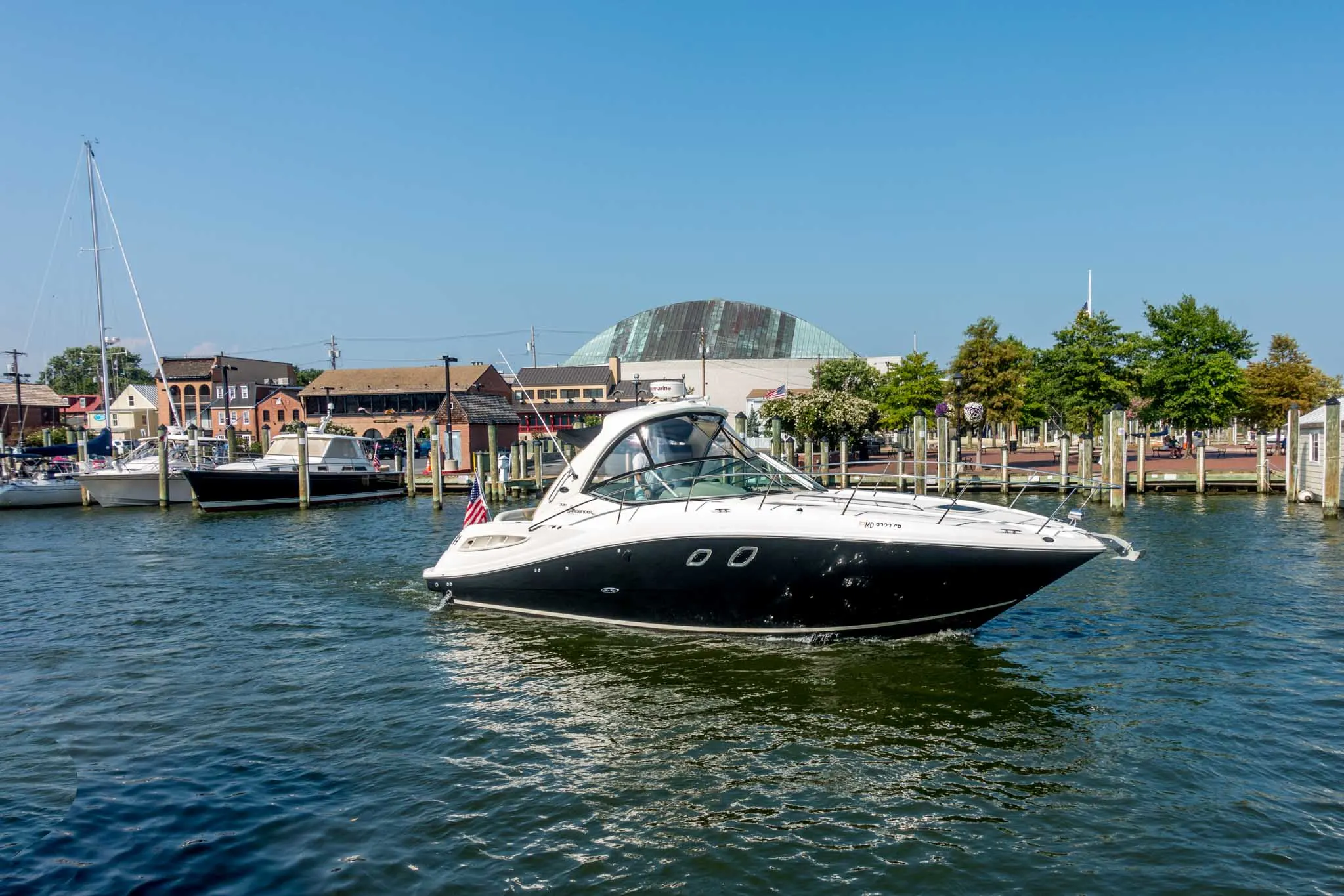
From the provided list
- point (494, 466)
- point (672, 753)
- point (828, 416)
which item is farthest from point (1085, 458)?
point (494, 466)

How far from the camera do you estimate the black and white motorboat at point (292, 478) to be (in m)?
34.2

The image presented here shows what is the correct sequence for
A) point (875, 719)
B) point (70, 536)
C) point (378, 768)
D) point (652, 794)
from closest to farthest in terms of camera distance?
point (652, 794) < point (378, 768) < point (875, 719) < point (70, 536)

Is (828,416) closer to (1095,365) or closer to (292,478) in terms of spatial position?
(1095,365)

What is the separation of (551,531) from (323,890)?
7.11 meters

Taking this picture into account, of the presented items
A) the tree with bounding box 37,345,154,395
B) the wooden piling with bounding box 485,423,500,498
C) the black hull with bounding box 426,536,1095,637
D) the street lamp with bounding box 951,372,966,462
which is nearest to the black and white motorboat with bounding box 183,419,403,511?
the wooden piling with bounding box 485,423,500,498

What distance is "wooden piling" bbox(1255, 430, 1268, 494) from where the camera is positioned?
104 ft

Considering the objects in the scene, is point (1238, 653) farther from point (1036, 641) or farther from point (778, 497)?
point (778, 497)

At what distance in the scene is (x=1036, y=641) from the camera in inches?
483

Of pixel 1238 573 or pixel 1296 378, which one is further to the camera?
pixel 1296 378

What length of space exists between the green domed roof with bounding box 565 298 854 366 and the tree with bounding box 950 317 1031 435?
192 ft

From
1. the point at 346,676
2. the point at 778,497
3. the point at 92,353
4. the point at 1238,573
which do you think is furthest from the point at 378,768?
the point at 92,353

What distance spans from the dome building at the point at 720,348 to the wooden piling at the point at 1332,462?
2840 inches

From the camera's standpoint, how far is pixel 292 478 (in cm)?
3547

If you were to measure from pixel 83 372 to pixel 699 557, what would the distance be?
165 m
